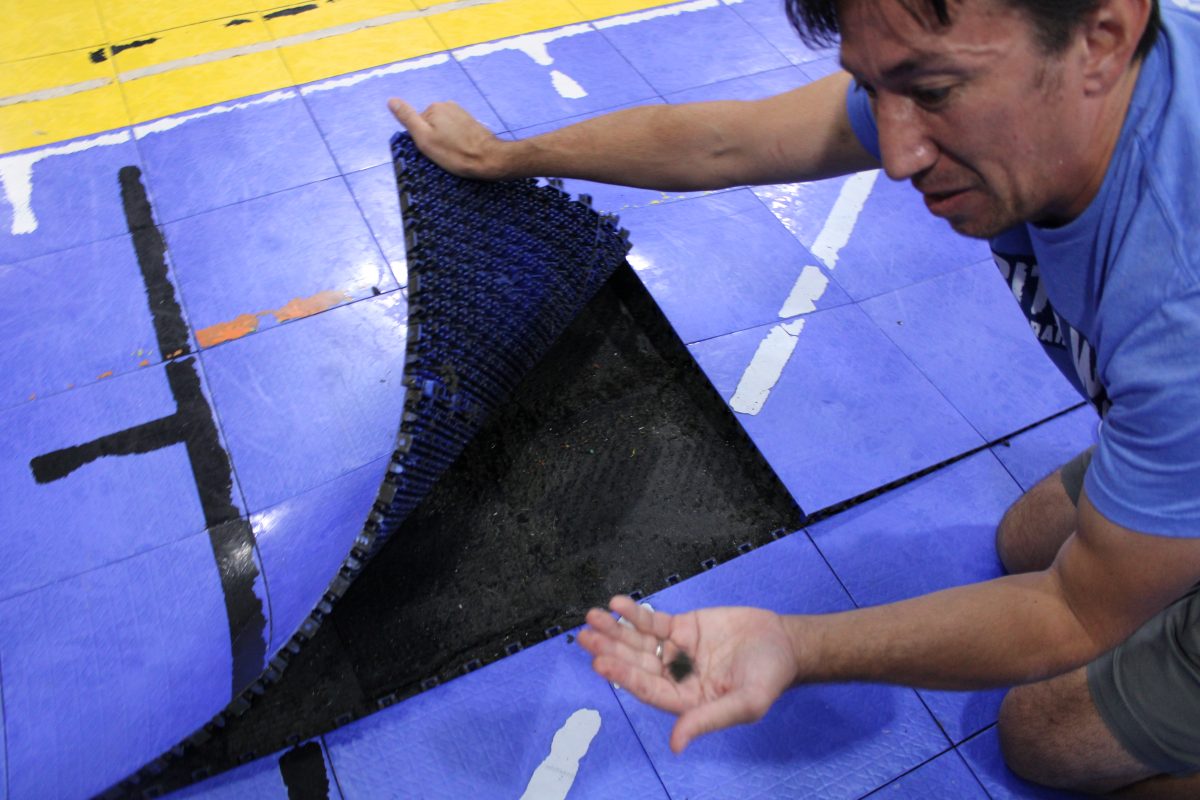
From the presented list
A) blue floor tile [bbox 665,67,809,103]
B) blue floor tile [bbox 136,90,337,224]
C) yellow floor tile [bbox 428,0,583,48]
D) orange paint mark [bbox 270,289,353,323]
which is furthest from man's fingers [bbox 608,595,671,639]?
yellow floor tile [bbox 428,0,583,48]

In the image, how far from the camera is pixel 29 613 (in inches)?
93.1

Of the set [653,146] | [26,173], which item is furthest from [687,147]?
[26,173]

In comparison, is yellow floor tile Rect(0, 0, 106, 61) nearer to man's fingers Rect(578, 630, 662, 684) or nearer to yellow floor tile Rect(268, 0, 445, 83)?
yellow floor tile Rect(268, 0, 445, 83)

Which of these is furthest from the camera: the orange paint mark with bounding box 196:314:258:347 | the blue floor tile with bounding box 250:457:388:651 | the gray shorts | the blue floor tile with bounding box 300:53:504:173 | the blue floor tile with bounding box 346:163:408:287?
the blue floor tile with bounding box 300:53:504:173

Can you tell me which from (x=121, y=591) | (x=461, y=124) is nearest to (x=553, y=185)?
(x=461, y=124)

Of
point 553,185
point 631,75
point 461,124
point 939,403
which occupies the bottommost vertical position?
point 939,403

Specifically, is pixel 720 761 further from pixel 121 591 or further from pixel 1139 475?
pixel 121 591

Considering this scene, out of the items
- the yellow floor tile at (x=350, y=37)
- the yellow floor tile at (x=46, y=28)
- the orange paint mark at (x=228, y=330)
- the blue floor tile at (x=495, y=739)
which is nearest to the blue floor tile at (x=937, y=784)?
the blue floor tile at (x=495, y=739)

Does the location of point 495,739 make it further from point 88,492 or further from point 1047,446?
point 1047,446

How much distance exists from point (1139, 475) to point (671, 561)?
141 centimetres

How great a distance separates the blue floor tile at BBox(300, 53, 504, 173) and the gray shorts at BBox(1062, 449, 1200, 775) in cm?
314

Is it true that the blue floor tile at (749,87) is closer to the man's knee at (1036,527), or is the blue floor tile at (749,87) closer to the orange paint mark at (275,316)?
the orange paint mark at (275,316)

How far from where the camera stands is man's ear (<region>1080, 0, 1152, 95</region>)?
1.22 meters

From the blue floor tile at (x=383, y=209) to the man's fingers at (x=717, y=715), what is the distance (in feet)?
7.50
